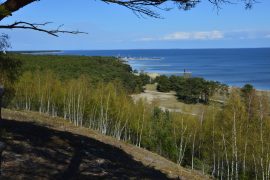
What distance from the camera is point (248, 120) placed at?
28.8 meters

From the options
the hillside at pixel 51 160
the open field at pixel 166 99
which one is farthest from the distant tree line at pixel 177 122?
the open field at pixel 166 99

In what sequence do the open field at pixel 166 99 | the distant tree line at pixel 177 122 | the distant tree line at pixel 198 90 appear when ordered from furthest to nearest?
the distant tree line at pixel 198 90
the open field at pixel 166 99
the distant tree line at pixel 177 122

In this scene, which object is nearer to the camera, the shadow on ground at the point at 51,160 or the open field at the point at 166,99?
the shadow on ground at the point at 51,160

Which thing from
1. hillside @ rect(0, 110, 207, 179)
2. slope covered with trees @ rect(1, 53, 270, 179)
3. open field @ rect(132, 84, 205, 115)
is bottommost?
open field @ rect(132, 84, 205, 115)

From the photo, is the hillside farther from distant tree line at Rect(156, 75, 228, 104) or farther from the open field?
distant tree line at Rect(156, 75, 228, 104)

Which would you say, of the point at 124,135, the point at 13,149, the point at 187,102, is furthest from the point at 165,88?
the point at 13,149

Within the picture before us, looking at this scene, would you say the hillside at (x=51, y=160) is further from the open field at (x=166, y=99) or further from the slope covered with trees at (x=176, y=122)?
the open field at (x=166, y=99)

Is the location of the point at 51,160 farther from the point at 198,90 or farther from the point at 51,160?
the point at 198,90

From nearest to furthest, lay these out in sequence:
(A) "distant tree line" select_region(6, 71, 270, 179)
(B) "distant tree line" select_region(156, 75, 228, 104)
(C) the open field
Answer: (A) "distant tree line" select_region(6, 71, 270, 179)
(C) the open field
(B) "distant tree line" select_region(156, 75, 228, 104)

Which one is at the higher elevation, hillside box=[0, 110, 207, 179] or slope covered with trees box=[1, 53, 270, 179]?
hillside box=[0, 110, 207, 179]

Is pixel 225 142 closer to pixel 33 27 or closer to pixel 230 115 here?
pixel 230 115

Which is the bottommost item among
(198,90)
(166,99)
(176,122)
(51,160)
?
(166,99)

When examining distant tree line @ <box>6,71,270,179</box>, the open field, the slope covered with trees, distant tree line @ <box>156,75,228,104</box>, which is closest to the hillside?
the slope covered with trees

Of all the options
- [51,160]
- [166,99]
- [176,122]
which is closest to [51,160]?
[51,160]
